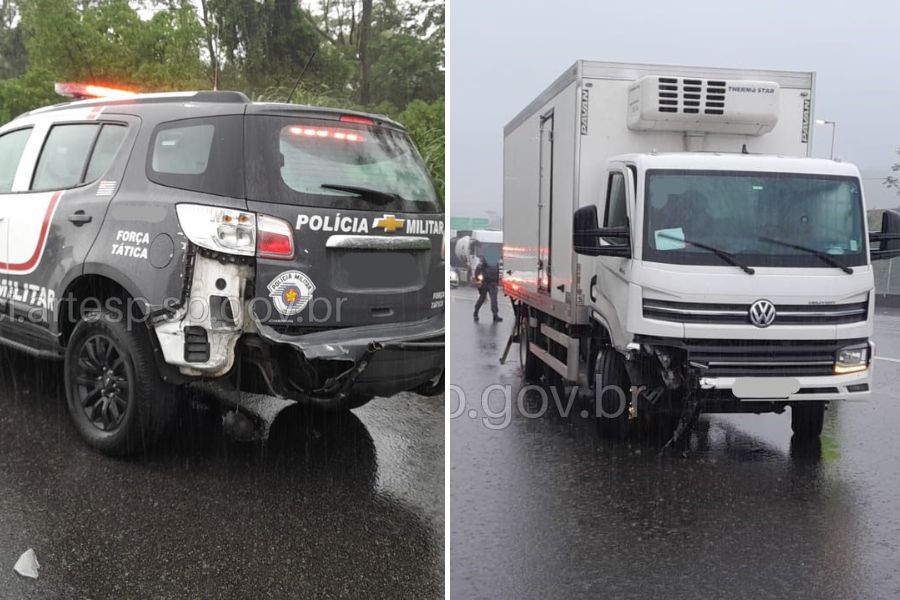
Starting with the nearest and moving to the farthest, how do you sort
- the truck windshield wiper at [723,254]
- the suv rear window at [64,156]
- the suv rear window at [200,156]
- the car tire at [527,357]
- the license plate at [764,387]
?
the suv rear window at [200,156] < the suv rear window at [64,156] < the license plate at [764,387] < the truck windshield wiper at [723,254] < the car tire at [527,357]

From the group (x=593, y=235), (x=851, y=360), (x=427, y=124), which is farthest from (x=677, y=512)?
(x=427, y=124)

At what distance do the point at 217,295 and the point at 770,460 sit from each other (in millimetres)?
3926

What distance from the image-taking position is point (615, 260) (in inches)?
236

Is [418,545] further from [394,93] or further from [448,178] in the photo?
[394,93]

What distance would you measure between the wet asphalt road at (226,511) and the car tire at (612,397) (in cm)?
128

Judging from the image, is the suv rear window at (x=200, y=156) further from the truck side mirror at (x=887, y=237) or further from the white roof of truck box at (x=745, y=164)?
the truck side mirror at (x=887, y=237)

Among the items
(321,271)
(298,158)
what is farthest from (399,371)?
(298,158)

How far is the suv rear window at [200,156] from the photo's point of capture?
427 cm

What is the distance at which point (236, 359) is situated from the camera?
4.39m

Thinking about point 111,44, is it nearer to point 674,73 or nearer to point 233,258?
point 233,258

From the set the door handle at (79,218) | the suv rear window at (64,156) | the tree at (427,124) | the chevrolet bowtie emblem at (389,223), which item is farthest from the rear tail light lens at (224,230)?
the tree at (427,124)

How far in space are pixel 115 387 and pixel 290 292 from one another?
50.6 inches

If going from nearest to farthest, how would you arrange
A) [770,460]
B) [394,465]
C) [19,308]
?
[394,465]
[19,308]
[770,460]

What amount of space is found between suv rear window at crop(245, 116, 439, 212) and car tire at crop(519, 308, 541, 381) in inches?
170
